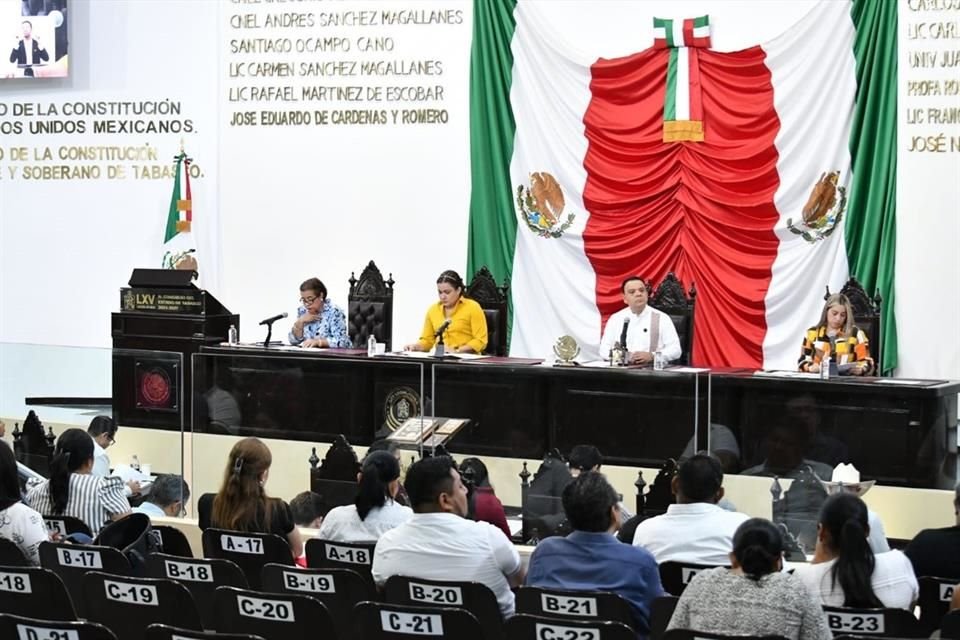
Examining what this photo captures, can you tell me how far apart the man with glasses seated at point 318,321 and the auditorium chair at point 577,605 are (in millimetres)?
6059

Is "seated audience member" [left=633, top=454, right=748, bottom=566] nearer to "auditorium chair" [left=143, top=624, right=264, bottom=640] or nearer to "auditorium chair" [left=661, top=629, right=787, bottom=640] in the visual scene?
"auditorium chair" [left=661, top=629, right=787, bottom=640]

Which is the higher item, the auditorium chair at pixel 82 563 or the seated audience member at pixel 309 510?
the auditorium chair at pixel 82 563

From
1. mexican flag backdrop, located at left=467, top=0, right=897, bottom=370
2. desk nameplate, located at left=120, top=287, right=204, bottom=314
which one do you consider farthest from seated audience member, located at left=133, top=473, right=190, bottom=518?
mexican flag backdrop, located at left=467, top=0, right=897, bottom=370

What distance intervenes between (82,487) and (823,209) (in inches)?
240

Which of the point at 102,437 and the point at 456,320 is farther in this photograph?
the point at 456,320

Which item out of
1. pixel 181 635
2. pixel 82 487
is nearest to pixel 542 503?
pixel 82 487

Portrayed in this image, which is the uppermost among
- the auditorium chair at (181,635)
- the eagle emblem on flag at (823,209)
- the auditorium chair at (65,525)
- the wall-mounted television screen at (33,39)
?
the wall-mounted television screen at (33,39)

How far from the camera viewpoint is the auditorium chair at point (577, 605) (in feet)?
12.3

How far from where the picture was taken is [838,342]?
8219 mm

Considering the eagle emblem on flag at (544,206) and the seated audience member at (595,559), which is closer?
the seated audience member at (595,559)

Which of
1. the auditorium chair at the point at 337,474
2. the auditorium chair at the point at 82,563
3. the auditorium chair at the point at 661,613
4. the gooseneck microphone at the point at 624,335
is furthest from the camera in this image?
the gooseneck microphone at the point at 624,335

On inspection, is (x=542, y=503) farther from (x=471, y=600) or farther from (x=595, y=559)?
(x=471, y=600)

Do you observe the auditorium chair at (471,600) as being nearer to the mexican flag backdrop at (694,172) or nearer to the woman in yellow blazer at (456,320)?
the woman in yellow blazer at (456,320)

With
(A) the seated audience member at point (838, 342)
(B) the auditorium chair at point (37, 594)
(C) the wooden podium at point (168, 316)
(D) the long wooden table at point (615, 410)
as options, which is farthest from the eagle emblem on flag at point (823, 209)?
(B) the auditorium chair at point (37, 594)
